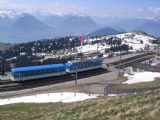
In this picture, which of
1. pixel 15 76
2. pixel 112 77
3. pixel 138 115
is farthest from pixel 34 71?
pixel 138 115

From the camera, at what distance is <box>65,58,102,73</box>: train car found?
92.3m

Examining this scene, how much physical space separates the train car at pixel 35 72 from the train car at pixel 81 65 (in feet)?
8.14

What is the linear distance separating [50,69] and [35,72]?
496cm

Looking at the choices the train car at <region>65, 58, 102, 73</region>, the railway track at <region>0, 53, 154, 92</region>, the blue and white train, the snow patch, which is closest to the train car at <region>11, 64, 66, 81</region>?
the blue and white train

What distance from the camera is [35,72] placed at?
8194cm

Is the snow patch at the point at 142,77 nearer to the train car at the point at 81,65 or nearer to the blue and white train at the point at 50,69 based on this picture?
the train car at the point at 81,65

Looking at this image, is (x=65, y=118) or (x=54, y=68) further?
(x=54, y=68)

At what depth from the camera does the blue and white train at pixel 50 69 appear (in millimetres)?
78438

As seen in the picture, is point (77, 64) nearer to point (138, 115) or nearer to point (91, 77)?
point (91, 77)

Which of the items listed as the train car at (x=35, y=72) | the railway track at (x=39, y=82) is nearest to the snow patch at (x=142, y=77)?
the railway track at (x=39, y=82)

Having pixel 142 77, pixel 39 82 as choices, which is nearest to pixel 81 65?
pixel 142 77

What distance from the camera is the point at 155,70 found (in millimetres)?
107688

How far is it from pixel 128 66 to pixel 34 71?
4320 cm

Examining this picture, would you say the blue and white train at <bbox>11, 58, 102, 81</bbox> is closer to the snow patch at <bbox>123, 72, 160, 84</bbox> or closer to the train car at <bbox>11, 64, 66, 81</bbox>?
the train car at <bbox>11, 64, 66, 81</bbox>
